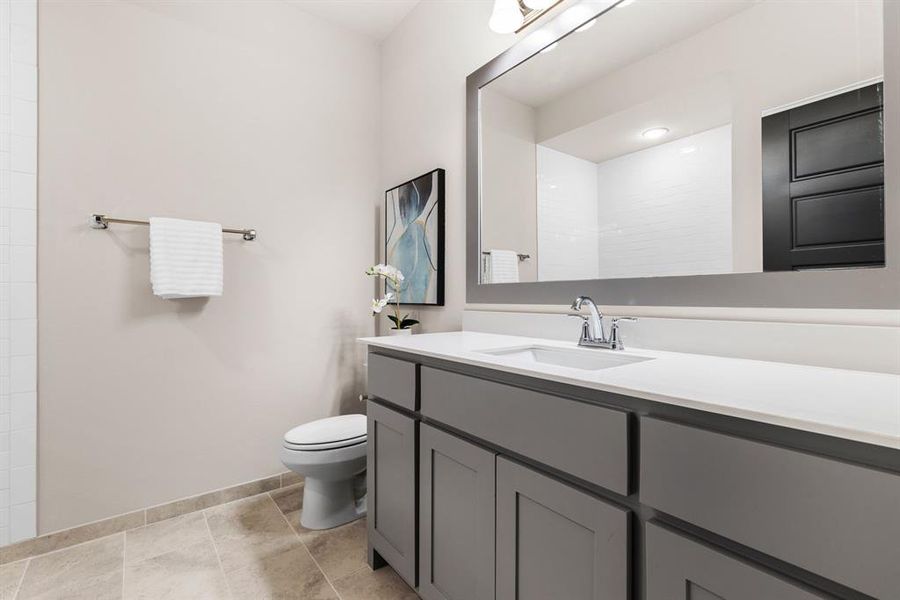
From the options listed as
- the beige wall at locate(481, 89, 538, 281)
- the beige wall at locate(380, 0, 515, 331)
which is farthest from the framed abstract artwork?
the beige wall at locate(481, 89, 538, 281)

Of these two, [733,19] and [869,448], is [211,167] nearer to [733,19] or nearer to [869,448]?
[733,19]

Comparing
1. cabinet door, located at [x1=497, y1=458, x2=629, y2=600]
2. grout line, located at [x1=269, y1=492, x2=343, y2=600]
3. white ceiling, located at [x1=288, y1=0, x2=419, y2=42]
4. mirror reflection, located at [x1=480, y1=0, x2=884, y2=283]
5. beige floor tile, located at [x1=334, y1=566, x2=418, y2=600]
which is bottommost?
beige floor tile, located at [x1=334, y1=566, x2=418, y2=600]

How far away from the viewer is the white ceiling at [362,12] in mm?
2270

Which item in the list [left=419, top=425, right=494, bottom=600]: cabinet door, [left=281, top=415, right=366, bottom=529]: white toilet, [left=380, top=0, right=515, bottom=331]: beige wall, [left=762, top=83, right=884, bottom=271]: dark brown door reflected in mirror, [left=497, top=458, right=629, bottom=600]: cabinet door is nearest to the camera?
[left=497, top=458, right=629, bottom=600]: cabinet door

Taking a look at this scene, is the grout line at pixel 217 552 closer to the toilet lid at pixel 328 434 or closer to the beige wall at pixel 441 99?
the toilet lid at pixel 328 434

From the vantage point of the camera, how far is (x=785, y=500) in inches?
22.3

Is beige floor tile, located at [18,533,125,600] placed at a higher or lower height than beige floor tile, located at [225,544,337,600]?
lower

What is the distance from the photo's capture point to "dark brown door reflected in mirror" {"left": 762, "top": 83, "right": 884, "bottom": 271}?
35.5 inches

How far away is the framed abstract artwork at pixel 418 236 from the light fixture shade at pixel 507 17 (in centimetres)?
68

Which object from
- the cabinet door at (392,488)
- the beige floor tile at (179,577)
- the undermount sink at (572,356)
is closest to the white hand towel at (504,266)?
the undermount sink at (572,356)

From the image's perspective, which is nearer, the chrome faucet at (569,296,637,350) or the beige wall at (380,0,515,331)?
the chrome faucet at (569,296,637,350)

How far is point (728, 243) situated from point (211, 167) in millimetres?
2211

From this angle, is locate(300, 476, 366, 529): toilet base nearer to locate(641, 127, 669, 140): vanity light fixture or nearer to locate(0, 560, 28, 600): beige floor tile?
locate(0, 560, 28, 600): beige floor tile

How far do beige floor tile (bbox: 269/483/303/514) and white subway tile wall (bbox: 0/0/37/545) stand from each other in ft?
3.01
